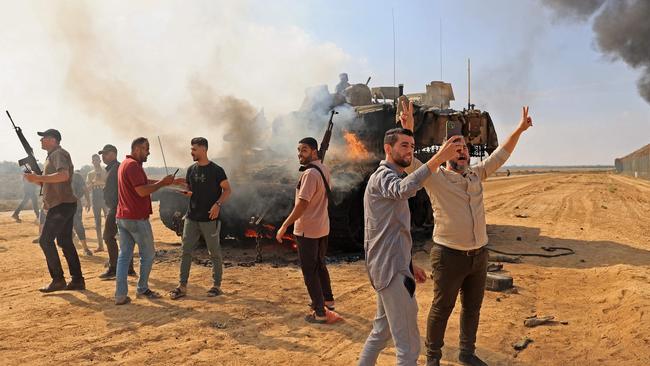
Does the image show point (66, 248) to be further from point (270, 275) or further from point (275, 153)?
point (275, 153)

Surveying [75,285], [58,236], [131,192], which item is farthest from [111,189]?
[131,192]

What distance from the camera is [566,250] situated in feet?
32.2

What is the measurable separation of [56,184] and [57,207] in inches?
12.1

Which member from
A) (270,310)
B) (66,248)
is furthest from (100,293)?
(270,310)

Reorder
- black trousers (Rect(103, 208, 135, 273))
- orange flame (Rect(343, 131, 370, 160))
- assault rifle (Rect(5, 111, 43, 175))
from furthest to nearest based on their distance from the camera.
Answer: orange flame (Rect(343, 131, 370, 160)) → black trousers (Rect(103, 208, 135, 273)) → assault rifle (Rect(5, 111, 43, 175))

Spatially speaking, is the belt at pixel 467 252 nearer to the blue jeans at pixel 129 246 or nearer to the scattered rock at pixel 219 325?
the scattered rock at pixel 219 325

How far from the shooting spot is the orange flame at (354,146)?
37.6 feet

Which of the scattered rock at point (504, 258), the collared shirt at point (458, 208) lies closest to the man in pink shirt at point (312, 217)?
the collared shirt at point (458, 208)

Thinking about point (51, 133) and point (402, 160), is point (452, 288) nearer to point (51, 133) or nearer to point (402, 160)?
point (402, 160)

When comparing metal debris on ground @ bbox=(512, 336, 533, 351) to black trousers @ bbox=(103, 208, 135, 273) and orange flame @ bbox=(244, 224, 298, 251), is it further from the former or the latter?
black trousers @ bbox=(103, 208, 135, 273)

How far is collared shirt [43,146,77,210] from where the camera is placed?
6.39 meters

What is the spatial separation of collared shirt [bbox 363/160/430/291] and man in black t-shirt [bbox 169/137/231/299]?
3345mm

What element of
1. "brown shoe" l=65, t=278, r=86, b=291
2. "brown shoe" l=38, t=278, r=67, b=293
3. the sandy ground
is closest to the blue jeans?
the sandy ground

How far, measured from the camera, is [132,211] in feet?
19.6
